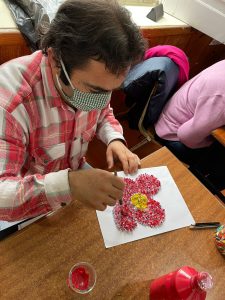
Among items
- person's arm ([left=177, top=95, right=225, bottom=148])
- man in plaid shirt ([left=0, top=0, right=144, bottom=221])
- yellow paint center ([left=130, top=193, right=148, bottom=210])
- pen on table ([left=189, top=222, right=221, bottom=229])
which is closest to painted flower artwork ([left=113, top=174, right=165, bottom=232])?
yellow paint center ([left=130, top=193, right=148, bottom=210])

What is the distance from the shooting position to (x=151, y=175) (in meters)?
1.12

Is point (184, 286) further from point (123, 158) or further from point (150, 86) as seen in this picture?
point (150, 86)

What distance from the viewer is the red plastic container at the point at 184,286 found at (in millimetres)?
710

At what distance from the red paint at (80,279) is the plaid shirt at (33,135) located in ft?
0.63

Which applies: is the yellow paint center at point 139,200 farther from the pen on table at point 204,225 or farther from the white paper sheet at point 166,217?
the pen on table at point 204,225

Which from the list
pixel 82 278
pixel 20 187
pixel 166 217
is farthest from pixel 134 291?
pixel 20 187

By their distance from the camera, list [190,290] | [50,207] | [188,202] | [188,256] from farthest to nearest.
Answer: [188,202], [188,256], [50,207], [190,290]

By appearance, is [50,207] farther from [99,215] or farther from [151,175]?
[151,175]

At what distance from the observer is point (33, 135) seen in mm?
949

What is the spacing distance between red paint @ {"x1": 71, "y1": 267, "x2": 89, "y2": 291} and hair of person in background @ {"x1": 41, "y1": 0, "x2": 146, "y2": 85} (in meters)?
0.57

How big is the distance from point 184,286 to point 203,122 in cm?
102

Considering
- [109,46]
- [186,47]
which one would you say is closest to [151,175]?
[109,46]

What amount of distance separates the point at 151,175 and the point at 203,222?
0.25 metres

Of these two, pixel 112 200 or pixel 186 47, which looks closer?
pixel 112 200
